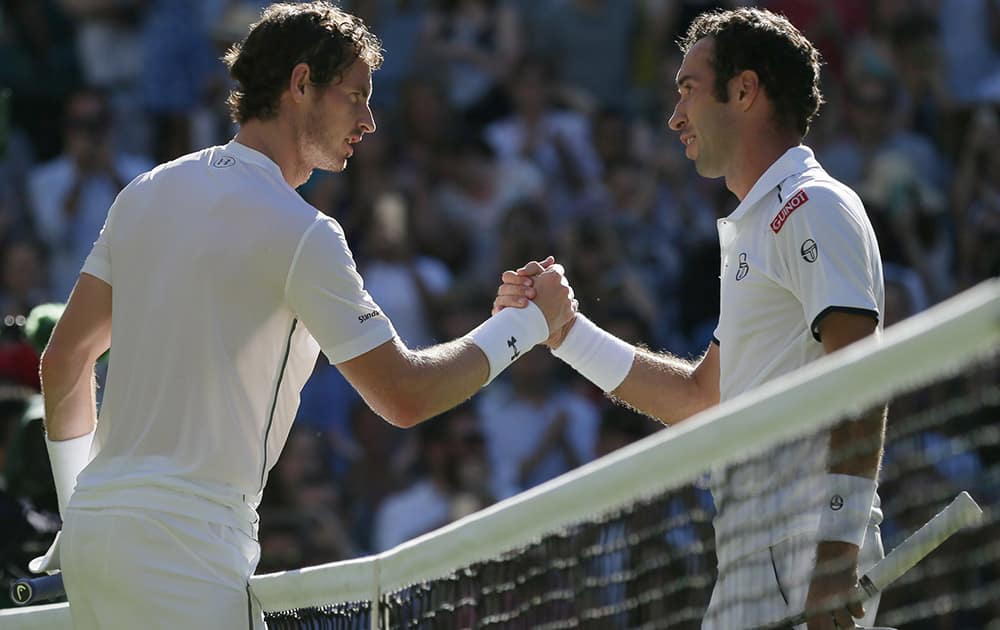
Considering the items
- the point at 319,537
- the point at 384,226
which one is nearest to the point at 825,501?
the point at 319,537

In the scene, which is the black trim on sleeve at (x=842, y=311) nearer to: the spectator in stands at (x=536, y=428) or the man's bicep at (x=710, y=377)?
the man's bicep at (x=710, y=377)

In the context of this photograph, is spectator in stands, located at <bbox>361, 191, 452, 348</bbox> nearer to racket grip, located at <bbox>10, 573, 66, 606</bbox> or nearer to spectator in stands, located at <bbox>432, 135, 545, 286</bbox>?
spectator in stands, located at <bbox>432, 135, 545, 286</bbox>

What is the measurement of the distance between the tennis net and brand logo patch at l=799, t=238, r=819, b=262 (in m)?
0.39

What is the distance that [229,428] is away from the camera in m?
3.87

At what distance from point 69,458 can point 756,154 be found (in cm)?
210

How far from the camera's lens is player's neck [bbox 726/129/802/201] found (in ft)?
15.5

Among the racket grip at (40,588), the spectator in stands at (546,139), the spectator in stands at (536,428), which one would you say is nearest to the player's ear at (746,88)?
the racket grip at (40,588)

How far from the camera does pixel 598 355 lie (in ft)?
17.3

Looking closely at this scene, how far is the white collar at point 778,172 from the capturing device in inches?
177

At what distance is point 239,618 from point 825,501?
4.64ft

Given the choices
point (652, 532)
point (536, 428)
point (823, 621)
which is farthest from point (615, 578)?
point (536, 428)

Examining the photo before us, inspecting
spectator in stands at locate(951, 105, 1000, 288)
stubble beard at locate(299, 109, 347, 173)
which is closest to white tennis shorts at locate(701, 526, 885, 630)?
stubble beard at locate(299, 109, 347, 173)

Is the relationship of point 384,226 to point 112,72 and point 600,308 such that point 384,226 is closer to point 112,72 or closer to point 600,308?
point 600,308

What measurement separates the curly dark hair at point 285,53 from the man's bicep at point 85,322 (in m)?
0.58
